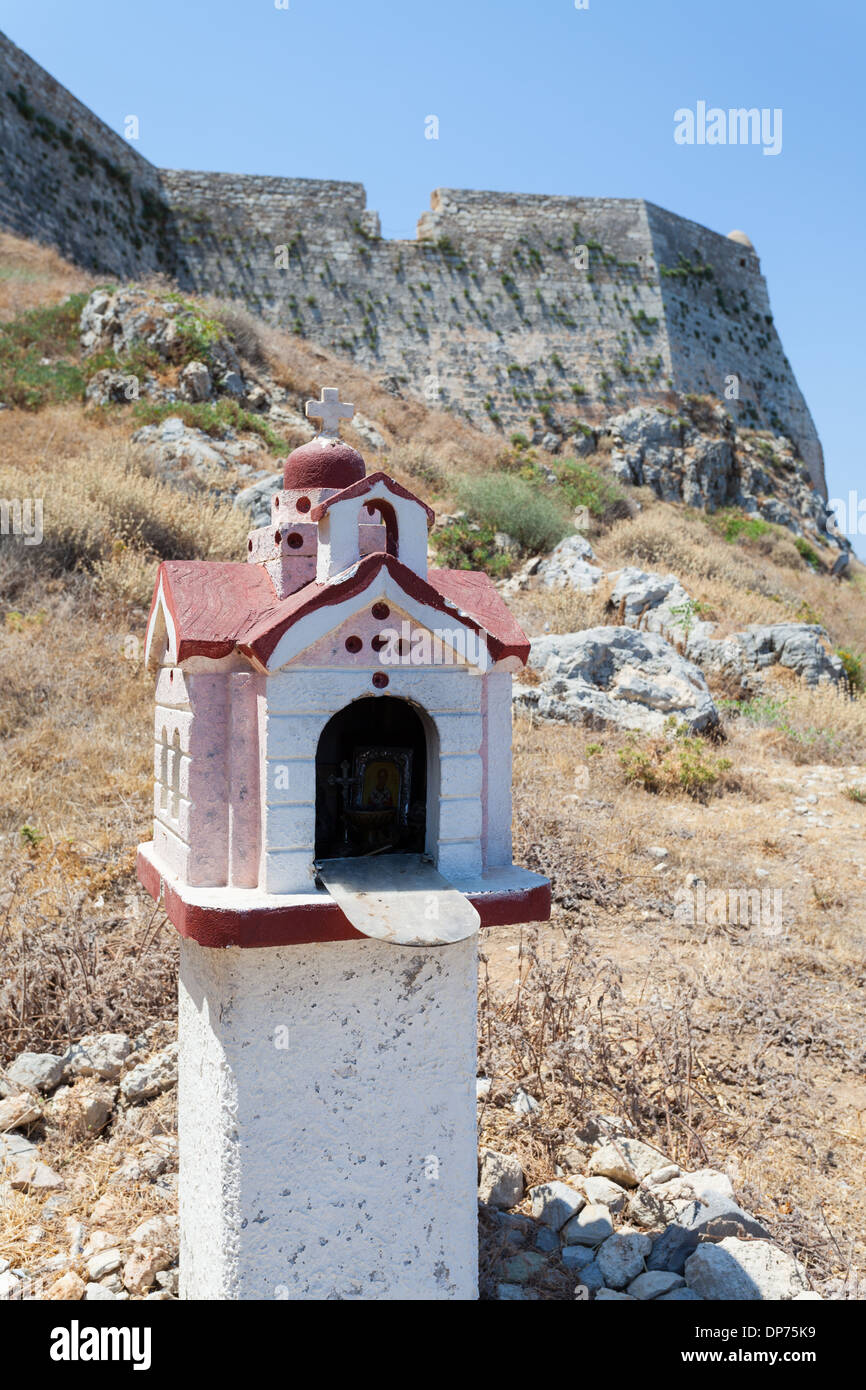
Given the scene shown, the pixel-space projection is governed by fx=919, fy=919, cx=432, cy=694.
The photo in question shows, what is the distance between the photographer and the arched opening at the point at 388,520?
232cm

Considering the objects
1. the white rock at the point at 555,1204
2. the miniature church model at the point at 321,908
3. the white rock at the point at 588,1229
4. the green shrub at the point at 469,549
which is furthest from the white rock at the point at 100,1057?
the green shrub at the point at 469,549

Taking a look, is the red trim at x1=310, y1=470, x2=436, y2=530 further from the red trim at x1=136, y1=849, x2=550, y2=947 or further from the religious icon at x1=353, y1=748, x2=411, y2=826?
the red trim at x1=136, y1=849, x2=550, y2=947

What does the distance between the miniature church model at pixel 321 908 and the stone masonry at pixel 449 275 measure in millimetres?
19022

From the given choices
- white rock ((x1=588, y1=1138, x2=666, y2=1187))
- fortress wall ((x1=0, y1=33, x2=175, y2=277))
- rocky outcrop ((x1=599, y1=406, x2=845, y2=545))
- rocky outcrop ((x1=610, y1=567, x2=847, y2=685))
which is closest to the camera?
white rock ((x1=588, y1=1138, x2=666, y2=1187))

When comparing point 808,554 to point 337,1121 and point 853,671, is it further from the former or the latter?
point 337,1121

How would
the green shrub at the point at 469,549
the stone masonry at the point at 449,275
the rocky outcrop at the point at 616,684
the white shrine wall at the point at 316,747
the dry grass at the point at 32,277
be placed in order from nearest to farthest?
the white shrine wall at the point at 316,747, the rocky outcrop at the point at 616,684, the green shrub at the point at 469,549, the dry grass at the point at 32,277, the stone masonry at the point at 449,275

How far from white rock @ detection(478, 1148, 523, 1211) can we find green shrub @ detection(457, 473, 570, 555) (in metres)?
10.2

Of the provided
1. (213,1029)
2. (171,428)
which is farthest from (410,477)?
(213,1029)

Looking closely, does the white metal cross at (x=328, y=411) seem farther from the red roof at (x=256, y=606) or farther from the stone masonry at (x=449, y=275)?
the stone masonry at (x=449, y=275)

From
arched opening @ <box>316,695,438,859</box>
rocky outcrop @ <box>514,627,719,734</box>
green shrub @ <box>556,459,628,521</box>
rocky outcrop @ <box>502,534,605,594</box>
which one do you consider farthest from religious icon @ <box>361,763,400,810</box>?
green shrub @ <box>556,459,628,521</box>

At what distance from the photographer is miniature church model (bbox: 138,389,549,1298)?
2088 millimetres
